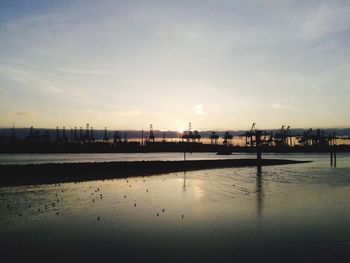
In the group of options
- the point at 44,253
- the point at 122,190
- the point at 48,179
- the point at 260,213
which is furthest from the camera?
the point at 48,179

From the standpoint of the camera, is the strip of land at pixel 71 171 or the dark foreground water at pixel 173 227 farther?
the strip of land at pixel 71 171

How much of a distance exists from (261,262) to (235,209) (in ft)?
42.5

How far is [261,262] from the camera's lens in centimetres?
1442

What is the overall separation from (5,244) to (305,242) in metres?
15.3

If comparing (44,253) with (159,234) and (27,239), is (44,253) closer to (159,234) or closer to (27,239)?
(27,239)

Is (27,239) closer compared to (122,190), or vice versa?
(27,239)

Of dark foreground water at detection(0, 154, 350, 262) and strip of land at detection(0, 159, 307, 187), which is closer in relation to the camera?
dark foreground water at detection(0, 154, 350, 262)

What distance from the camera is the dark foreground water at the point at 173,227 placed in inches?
619

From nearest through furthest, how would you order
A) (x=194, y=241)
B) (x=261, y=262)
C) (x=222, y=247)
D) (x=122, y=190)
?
(x=261, y=262) < (x=222, y=247) < (x=194, y=241) < (x=122, y=190)

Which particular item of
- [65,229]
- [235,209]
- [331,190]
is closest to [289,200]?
[235,209]

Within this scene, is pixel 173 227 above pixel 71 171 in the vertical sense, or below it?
below

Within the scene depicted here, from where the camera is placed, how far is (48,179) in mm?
48562

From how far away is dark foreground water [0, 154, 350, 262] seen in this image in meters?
15.7

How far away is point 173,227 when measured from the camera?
21.2 metres
